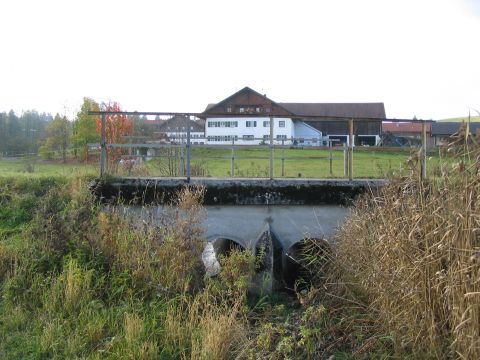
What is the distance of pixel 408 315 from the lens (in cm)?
440

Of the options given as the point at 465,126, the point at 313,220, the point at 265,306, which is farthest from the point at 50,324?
the point at 313,220

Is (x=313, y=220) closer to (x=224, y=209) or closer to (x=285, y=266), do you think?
(x=285, y=266)

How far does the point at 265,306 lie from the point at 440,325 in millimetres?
2838

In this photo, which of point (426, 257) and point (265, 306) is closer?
point (426, 257)

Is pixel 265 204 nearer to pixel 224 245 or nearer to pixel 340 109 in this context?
pixel 224 245

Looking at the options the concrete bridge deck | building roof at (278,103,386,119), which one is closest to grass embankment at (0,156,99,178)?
the concrete bridge deck

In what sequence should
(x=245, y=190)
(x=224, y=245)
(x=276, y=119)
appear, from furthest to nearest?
(x=276, y=119) < (x=224, y=245) < (x=245, y=190)

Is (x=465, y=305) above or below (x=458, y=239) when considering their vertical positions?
below

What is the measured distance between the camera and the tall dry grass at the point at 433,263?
3740mm

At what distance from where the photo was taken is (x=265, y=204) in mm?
8898

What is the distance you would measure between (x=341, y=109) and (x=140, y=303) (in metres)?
64.5

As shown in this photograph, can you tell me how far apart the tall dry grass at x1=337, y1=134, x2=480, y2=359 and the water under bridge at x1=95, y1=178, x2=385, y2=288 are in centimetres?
361

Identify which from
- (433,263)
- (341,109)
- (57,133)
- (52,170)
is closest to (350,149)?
(433,263)

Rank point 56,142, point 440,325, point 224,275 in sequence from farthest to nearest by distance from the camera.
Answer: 1. point 56,142
2. point 224,275
3. point 440,325
